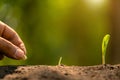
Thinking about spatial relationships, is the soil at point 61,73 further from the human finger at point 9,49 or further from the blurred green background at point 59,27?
the blurred green background at point 59,27

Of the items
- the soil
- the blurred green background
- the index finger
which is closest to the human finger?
the soil

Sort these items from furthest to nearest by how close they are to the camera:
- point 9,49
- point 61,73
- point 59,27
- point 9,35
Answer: point 59,27
point 9,35
point 9,49
point 61,73

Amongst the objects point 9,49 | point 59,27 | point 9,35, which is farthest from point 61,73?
point 59,27

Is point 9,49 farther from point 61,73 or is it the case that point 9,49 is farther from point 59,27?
point 59,27

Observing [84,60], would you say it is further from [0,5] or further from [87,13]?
[0,5]

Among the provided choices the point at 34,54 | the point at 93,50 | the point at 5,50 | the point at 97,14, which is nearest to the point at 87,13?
the point at 97,14
